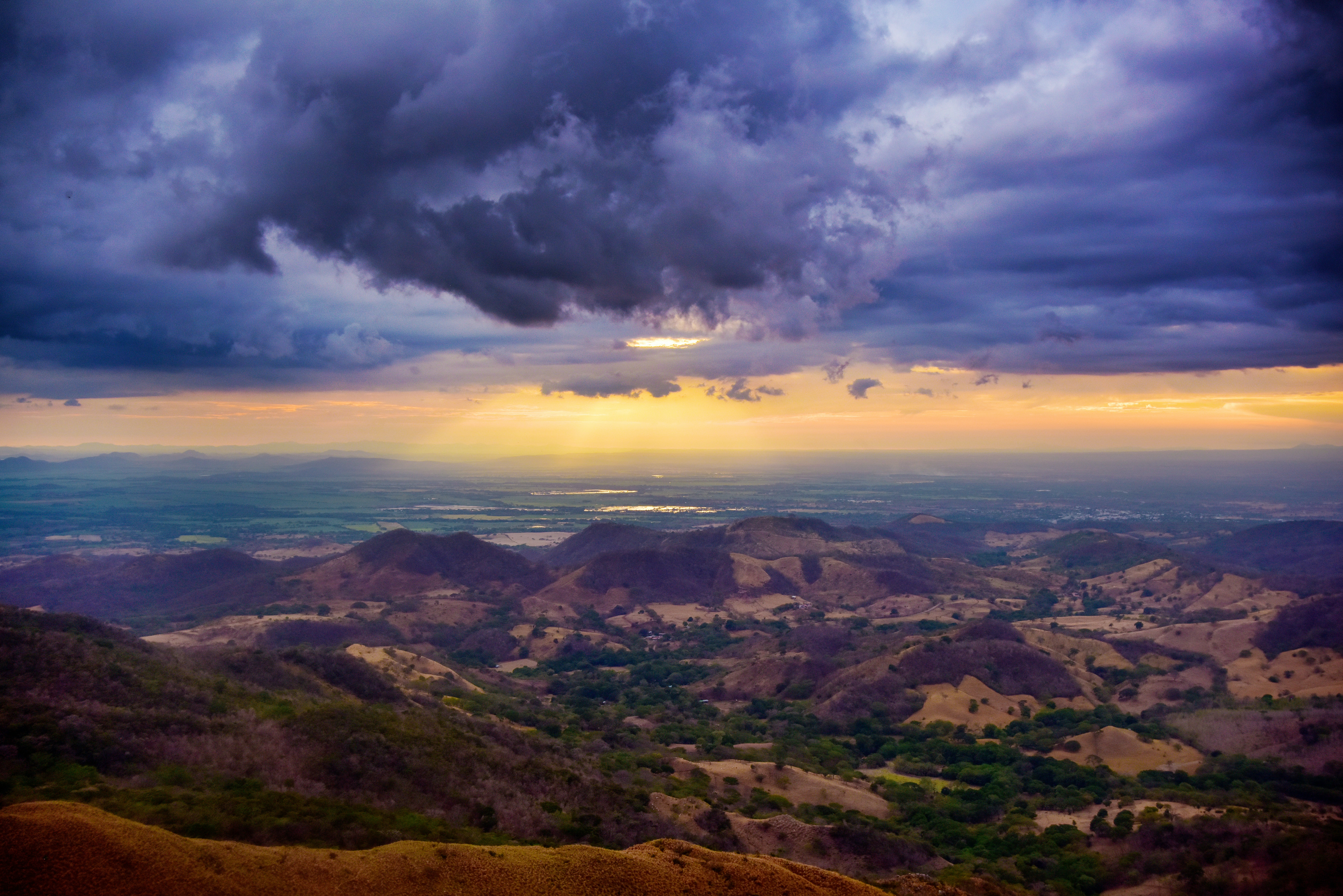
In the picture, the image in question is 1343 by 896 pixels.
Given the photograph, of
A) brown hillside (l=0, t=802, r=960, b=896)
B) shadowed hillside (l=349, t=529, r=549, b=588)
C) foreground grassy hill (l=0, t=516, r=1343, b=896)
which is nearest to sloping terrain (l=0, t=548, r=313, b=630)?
foreground grassy hill (l=0, t=516, r=1343, b=896)

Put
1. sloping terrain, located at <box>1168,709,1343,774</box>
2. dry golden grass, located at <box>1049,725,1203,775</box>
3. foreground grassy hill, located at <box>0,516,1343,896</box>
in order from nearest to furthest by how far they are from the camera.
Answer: foreground grassy hill, located at <box>0,516,1343,896</box>
sloping terrain, located at <box>1168,709,1343,774</box>
dry golden grass, located at <box>1049,725,1203,775</box>

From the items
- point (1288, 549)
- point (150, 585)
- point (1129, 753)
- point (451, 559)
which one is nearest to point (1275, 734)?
point (1129, 753)

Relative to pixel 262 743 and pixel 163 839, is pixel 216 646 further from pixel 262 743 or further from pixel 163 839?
pixel 163 839

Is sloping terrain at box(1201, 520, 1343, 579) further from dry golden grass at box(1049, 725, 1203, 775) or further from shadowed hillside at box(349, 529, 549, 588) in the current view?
shadowed hillside at box(349, 529, 549, 588)

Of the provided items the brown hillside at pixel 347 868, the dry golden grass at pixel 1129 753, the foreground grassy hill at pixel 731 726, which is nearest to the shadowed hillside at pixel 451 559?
the foreground grassy hill at pixel 731 726

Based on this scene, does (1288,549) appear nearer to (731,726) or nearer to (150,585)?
(731,726)

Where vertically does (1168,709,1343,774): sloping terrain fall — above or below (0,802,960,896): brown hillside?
below

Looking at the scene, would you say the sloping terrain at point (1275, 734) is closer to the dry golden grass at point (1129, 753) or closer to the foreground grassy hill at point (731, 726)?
the foreground grassy hill at point (731, 726)

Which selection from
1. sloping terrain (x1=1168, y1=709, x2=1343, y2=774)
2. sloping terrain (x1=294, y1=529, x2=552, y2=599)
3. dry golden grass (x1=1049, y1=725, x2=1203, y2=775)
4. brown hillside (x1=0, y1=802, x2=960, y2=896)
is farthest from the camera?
sloping terrain (x1=294, y1=529, x2=552, y2=599)

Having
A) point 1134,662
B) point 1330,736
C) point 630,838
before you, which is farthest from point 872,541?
point 630,838
